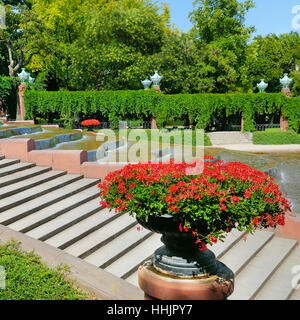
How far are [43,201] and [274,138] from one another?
2399cm

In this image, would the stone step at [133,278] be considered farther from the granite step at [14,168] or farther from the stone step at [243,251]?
the granite step at [14,168]

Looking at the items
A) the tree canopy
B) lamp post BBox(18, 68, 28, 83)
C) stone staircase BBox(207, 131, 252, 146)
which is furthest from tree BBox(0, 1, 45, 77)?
stone staircase BBox(207, 131, 252, 146)

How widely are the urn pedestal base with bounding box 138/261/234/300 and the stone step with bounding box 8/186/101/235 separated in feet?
9.92

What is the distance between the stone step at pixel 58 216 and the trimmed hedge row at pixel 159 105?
20838 millimetres

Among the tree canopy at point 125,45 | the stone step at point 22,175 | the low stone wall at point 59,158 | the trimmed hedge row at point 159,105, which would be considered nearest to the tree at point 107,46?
the tree canopy at point 125,45

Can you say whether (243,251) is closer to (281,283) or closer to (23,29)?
(281,283)

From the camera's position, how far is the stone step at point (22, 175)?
8.95 metres

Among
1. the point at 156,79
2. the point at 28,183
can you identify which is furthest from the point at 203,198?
the point at 156,79

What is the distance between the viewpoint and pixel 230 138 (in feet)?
98.7

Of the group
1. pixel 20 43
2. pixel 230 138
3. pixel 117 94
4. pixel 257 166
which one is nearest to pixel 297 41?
pixel 230 138

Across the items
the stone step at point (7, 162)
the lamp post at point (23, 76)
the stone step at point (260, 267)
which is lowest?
the stone step at point (260, 267)
